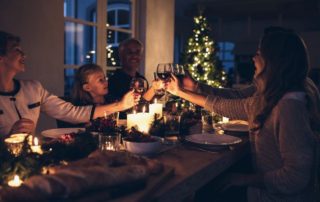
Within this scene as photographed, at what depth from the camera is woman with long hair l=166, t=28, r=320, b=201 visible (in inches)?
59.6

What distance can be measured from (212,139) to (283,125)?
0.43 metres

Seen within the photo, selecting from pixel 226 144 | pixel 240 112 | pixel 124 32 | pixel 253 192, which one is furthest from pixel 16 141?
pixel 124 32

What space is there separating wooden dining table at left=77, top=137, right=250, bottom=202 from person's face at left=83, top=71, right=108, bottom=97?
119 cm

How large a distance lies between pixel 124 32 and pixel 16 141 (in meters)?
3.61

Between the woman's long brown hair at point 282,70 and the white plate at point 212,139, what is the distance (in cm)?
18

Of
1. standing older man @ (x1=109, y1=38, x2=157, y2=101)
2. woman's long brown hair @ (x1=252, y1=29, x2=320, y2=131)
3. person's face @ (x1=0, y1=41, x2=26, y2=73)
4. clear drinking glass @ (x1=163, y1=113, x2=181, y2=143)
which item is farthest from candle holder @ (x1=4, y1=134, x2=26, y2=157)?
standing older man @ (x1=109, y1=38, x2=157, y2=101)

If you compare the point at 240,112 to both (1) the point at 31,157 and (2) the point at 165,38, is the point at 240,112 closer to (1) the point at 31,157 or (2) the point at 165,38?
(1) the point at 31,157

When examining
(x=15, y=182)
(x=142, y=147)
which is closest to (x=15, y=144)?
(x=15, y=182)

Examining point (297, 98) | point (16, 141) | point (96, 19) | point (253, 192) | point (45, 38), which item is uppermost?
point (96, 19)

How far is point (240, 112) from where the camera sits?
2191mm

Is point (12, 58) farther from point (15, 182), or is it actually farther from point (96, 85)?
point (15, 182)

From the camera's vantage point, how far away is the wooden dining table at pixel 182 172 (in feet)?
3.67

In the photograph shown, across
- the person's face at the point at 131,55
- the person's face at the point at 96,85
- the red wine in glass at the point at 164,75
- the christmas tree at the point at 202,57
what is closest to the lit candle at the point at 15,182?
the red wine in glass at the point at 164,75

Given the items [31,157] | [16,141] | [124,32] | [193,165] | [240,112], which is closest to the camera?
[31,157]
